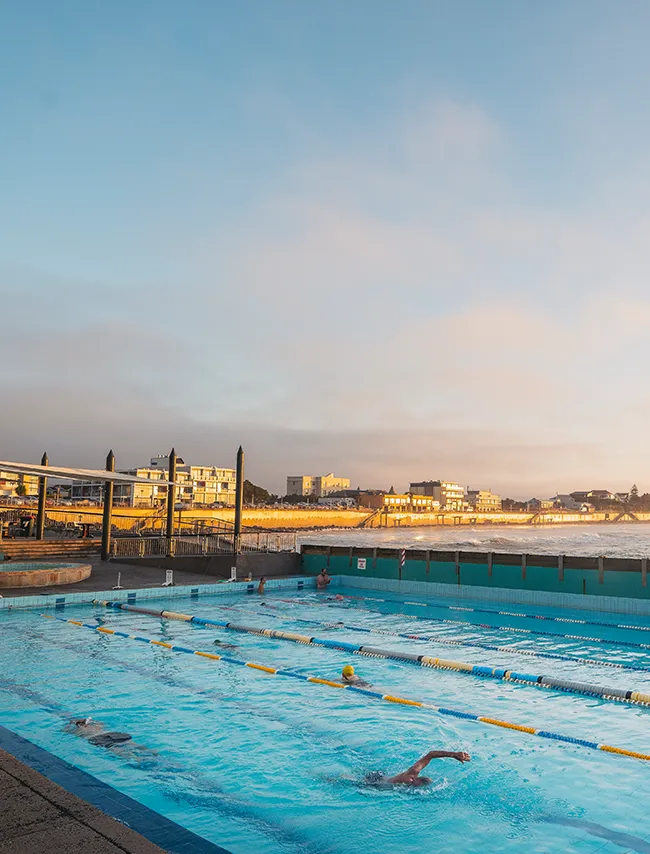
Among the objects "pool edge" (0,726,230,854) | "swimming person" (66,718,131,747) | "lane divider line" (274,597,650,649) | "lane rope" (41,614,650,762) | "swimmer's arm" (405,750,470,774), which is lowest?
"lane divider line" (274,597,650,649)

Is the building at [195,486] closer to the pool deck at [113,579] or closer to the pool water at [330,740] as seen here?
the pool deck at [113,579]

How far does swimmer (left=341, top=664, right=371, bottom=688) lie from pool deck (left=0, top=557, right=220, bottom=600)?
10.6 meters

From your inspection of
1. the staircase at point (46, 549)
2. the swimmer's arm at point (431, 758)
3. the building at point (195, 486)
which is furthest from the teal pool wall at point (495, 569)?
the building at point (195, 486)

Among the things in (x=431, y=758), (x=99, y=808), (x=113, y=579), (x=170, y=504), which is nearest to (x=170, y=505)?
(x=170, y=504)

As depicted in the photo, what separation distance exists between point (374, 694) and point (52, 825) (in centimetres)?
782

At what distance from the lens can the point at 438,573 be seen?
25.2m

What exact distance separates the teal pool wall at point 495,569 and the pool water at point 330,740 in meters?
5.07

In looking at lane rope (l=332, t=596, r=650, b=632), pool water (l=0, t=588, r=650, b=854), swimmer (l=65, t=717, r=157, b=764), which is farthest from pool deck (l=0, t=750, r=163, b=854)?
lane rope (l=332, t=596, r=650, b=632)

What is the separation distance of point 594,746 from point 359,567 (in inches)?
737

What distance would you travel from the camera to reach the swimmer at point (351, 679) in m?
12.0

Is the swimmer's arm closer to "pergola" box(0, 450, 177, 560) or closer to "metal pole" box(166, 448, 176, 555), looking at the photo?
"pergola" box(0, 450, 177, 560)

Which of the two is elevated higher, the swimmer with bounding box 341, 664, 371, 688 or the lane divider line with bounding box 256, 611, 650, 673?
the swimmer with bounding box 341, 664, 371, 688

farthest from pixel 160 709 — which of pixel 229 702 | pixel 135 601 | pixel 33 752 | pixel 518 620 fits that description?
pixel 518 620

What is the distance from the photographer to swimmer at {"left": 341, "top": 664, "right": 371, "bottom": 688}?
39.3 feet
